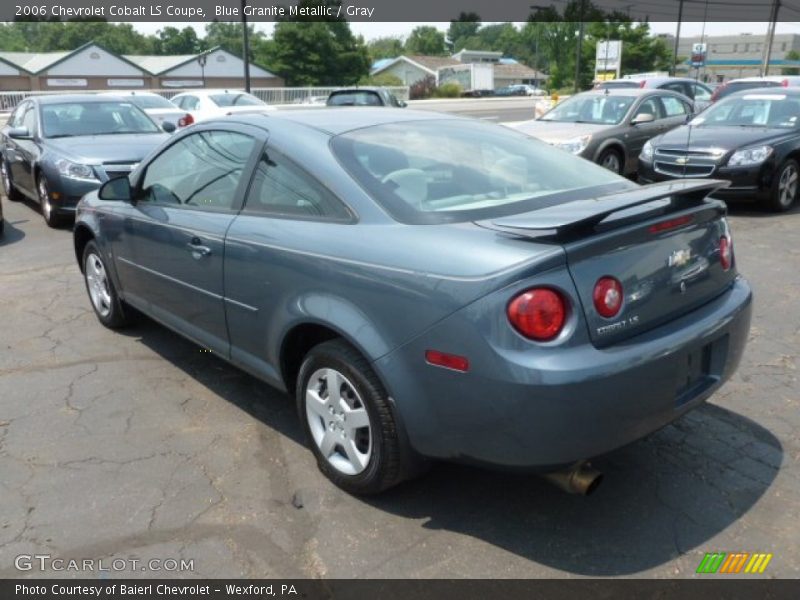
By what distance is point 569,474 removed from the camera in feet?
8.90

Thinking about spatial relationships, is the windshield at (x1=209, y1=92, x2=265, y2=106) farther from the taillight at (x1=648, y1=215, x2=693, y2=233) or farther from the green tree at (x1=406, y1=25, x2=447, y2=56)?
the green tree at (x1=406, y1=25, x2=447, y2=56)

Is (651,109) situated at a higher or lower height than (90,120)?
higher

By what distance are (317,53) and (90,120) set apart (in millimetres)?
63795

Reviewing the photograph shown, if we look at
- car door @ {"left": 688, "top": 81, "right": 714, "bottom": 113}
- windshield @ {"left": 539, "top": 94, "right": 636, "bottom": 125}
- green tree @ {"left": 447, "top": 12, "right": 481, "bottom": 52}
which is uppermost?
green tree @ {"left": 447, "top": 12, "right": 481, "bottom": 52}

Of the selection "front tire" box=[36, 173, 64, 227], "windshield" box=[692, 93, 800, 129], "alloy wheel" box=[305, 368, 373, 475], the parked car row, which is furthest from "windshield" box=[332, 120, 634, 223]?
"windshield" box=[692, 93, 800, 129]

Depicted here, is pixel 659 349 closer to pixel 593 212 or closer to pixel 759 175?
pixel 593 212

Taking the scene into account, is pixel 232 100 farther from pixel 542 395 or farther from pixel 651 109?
pixel 542 395

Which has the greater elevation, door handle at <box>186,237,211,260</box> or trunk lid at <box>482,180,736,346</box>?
trunk lid at <box>482,180,736,346</box>

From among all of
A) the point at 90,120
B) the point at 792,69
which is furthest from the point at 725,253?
the point at 792,69

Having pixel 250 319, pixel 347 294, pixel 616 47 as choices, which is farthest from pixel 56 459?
pixel 616 47

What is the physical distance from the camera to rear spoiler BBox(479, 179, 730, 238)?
249 centimetres

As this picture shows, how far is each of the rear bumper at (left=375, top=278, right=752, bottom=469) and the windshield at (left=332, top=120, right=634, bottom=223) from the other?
2.15 feet

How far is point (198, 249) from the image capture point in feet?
12.2

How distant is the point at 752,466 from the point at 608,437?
122cm
